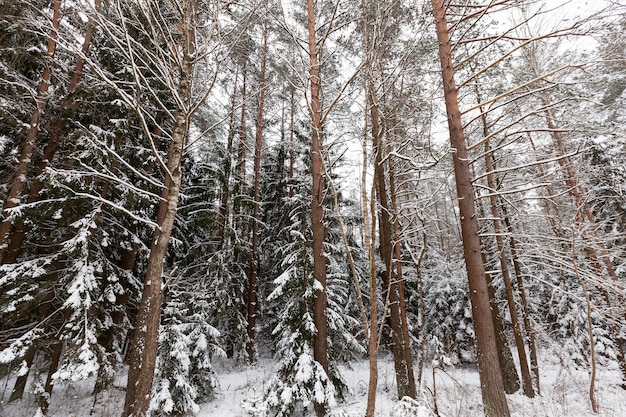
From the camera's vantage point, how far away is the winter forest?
392 centimetres

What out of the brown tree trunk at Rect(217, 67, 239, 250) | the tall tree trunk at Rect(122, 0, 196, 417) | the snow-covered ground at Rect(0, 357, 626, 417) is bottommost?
the snow-covered ground at Rect(0, 357, 626, 417)

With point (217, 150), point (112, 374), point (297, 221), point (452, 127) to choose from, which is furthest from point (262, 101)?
point (112, 374)

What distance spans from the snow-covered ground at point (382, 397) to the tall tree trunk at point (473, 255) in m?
1.39

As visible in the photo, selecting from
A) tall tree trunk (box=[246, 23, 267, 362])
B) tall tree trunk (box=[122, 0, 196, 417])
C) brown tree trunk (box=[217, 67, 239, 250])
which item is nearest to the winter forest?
tall tree trunk (box=[122, 0, 196, 417])

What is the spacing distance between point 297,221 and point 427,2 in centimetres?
618

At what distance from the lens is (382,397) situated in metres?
8.42

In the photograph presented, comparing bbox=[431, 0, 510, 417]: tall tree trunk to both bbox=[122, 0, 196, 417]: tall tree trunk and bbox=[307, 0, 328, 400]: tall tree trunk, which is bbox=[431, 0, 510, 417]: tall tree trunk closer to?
bbox=[307, 0, 328, 400]: tall tree trunk

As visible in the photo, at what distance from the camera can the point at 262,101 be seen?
12.3m

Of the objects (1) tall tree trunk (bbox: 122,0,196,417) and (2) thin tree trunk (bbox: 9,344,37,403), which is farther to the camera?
(2) thin tree trunk (bbox: 9,344,37,403)

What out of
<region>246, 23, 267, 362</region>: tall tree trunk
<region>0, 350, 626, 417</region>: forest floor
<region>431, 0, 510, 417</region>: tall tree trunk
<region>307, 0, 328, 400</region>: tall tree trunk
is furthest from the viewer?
<region>246, 23, 267, 362</region>: tall tree trunk

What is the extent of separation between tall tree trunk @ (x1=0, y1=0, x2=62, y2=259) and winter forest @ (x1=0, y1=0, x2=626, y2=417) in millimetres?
46

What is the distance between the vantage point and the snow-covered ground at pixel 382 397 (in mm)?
6723

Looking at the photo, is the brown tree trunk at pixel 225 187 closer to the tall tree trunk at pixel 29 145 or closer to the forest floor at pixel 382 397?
the forest floor at pixel 382 397

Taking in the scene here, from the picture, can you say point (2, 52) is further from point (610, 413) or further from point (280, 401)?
point (610, 413)
